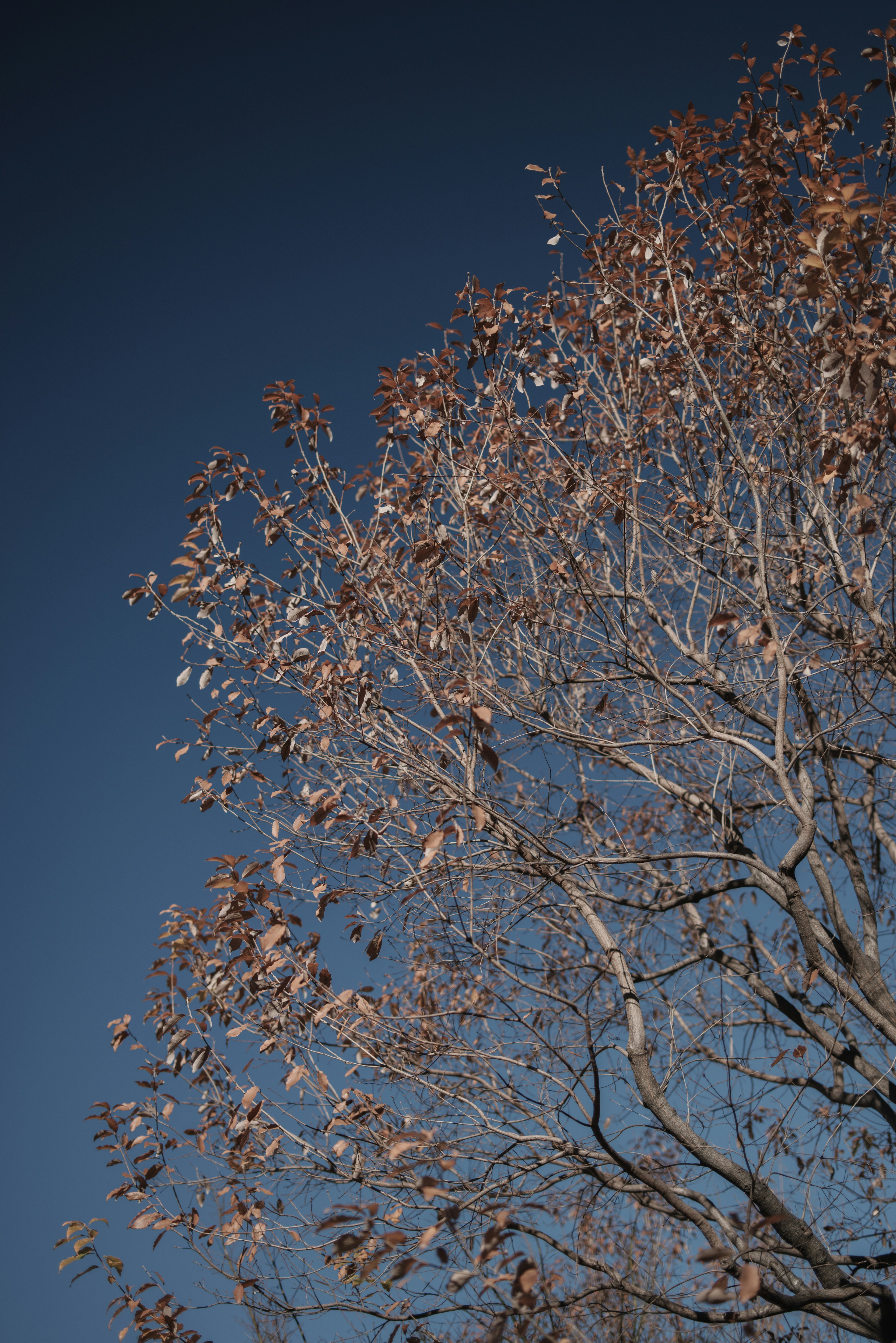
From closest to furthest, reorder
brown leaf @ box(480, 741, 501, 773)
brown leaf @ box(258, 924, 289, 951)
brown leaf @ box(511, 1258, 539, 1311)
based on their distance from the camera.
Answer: brown leaf @ box(511, 1258, 539, 1311) < brown leaf @ box(480, 741, 501, 773) < brown leaf @ box(258, 924, 289, 951)

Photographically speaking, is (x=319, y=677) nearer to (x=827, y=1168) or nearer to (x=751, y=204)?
(x=751, y=204)

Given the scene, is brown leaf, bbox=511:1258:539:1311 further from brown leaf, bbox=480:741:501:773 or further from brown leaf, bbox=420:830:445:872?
brown leaf, bbox=480:741:501:773

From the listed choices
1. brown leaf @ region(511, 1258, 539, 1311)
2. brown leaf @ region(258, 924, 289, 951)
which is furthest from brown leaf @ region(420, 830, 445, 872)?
brown leaf @ region(511, 1258, 539, 1311)

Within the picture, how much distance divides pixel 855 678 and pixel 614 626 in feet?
4.96

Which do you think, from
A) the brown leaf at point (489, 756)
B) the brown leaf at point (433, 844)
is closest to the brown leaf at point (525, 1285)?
the brown leaf at point (433, 844)

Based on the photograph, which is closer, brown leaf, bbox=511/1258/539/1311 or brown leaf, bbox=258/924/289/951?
brown leaf, bbox=511/1258/539/1311

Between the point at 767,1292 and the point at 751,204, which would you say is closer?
the point at 767,1292

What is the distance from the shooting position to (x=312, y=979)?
4.17 metres

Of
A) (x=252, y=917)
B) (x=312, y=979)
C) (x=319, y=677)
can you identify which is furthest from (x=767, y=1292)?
(x=319, y=677)

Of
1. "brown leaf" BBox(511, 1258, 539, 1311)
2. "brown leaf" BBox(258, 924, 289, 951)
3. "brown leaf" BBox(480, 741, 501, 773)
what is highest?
"brown leaf" BBox(480, 741, 501, 773)

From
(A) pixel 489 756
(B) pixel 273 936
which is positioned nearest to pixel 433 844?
(A) pixel 489 756

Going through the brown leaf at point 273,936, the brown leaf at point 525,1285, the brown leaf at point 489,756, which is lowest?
the brown leaf at point 525,1285

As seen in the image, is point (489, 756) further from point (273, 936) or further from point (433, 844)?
point (273, 936)

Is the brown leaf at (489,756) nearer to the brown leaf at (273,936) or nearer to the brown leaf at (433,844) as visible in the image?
the brown leaf at (433,844)
